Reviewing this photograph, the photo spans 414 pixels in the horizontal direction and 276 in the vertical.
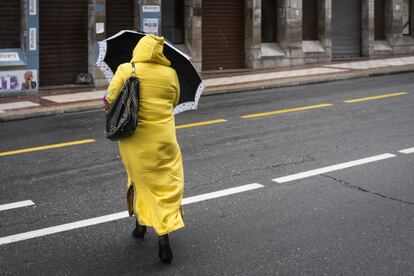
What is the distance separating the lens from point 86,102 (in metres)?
14.6

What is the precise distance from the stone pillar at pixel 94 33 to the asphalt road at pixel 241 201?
667 cm

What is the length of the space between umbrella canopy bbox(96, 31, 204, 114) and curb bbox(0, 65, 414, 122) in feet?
25.9

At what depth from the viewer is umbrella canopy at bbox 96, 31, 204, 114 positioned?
5.44 metres

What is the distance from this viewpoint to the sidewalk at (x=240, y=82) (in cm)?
1377

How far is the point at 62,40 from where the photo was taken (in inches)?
714

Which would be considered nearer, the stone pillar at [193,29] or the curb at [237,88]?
the curb at [237,88]

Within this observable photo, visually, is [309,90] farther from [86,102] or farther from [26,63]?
[26,63]

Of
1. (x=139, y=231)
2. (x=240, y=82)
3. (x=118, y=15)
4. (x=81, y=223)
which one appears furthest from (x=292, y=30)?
(x=139, y=231)

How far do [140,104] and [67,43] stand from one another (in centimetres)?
1406

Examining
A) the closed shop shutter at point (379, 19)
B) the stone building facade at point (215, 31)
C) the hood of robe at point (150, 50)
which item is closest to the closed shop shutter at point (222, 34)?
the stone building facade at point (215, 31)

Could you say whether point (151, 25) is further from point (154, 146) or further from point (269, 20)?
point (154, 146)

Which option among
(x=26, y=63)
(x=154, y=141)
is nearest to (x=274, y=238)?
(x=154, y=141)

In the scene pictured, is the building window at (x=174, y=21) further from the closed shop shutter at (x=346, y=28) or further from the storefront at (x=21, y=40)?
the closed shop shutter at (x=346, y=28)

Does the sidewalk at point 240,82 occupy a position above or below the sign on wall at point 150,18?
below
